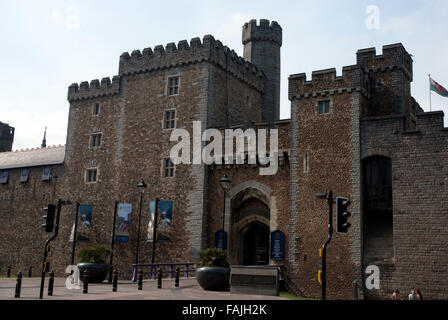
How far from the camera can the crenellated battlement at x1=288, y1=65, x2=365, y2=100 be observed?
84.4 ft

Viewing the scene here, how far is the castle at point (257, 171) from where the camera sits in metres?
23.3

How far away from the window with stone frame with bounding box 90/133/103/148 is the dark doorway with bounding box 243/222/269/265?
1274cm

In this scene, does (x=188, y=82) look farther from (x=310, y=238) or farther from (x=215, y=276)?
(x=215, y=276)

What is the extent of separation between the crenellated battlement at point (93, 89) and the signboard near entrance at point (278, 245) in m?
15.7

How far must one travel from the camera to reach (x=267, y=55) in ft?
Answer: 122

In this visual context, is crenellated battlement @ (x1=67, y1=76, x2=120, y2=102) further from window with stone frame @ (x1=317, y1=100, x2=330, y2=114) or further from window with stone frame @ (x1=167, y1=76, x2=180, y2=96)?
window with stone frame @ (x1=317, y1=100, x2=330, y2=114)

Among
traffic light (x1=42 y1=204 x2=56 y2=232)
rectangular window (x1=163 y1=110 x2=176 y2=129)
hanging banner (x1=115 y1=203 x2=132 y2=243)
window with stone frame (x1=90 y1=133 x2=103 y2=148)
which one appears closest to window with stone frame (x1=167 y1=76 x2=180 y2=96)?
rectangular window (x1=163 y1=110 x2=176 y2=129)

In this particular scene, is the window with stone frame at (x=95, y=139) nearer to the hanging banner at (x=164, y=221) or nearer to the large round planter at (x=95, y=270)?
the hanging banner at (x=164, y=221)

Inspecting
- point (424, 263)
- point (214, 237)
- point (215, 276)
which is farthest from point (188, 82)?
point (424, 263)

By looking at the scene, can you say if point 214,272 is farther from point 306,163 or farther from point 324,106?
point 324,106

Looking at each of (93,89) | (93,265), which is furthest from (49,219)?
(93,89)

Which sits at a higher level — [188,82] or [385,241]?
[188,82]
